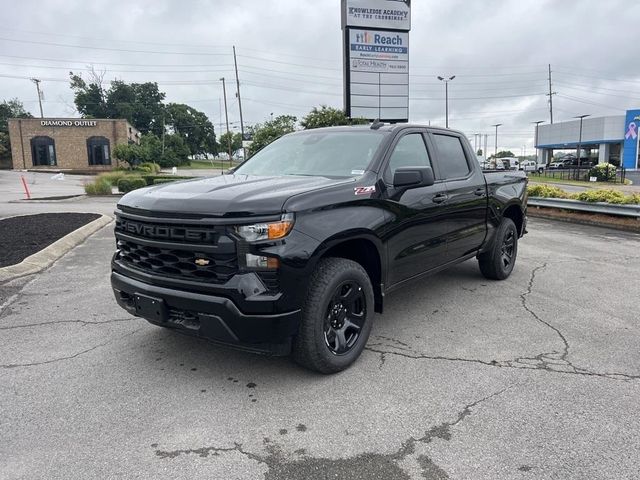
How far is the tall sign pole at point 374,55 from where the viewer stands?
59.4ft

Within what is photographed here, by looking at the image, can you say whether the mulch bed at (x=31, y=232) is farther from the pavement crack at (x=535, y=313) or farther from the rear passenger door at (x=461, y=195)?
the pavement crack at (x=535, y=313)

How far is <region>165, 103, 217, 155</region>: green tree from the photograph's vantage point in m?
101

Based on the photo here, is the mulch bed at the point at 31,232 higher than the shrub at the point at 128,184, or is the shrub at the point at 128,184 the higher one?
the shrub at the point at 128,184

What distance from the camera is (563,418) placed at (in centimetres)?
304

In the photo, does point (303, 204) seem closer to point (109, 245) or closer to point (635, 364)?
point (635, 364)

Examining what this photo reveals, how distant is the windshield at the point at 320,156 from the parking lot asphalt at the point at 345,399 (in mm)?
1581

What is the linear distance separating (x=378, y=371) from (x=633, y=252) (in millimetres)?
6827

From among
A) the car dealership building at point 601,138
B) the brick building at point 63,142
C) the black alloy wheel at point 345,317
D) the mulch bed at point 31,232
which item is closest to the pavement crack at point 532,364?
the black alloy wheel at point 345,317

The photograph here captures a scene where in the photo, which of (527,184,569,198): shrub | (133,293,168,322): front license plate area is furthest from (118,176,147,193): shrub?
(133,293,168,322): front license plate area

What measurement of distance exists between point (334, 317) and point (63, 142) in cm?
5929

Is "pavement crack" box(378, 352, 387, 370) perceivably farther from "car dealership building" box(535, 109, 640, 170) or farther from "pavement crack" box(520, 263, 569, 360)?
"car dealership building" box(535, 109, 640, 170)

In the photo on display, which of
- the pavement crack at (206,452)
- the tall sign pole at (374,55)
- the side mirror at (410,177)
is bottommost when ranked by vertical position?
the pavement crack at (206,452)

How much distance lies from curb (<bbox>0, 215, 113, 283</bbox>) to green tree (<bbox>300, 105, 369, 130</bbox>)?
1013cm

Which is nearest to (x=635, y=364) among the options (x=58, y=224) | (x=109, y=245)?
(x=109, y=245)
